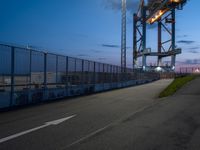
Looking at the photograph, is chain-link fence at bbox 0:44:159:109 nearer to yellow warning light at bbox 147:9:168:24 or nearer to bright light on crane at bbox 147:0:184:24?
bright light on crane at bbox 147:0:184:24

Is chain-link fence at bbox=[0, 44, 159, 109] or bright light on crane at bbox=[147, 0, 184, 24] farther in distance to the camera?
bright light on crane at bbox=[147, 0, 184, 24]

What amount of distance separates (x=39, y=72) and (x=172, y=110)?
299 inches

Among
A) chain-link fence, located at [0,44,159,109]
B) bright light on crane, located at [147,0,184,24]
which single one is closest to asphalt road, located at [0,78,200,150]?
chain-link fence, located at [0,44,159,109]

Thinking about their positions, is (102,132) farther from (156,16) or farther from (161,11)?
(156,16)

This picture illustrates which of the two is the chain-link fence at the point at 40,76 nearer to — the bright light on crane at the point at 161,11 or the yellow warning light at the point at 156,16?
the bright light on crane at the point at 161,11

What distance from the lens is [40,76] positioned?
56.7 ft

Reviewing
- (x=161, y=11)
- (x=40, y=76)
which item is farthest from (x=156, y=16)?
(x=40, y=76)

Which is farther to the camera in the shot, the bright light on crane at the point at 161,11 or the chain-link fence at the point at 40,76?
the bright light on crane at the point at 161,11

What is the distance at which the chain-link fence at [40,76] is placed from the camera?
13906mm

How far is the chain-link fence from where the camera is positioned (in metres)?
13.9

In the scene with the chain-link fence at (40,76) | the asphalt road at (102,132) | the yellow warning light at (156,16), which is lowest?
the asphalt road at (102,132)

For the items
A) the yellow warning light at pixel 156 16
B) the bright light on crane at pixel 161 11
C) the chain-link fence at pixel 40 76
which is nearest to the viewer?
the chain-link fence at pixel 40 76

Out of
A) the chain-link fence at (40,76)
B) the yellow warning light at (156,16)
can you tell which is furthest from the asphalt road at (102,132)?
the yellow warning light at (156,16)

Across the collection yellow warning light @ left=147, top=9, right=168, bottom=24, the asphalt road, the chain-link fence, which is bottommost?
the asphalt road
